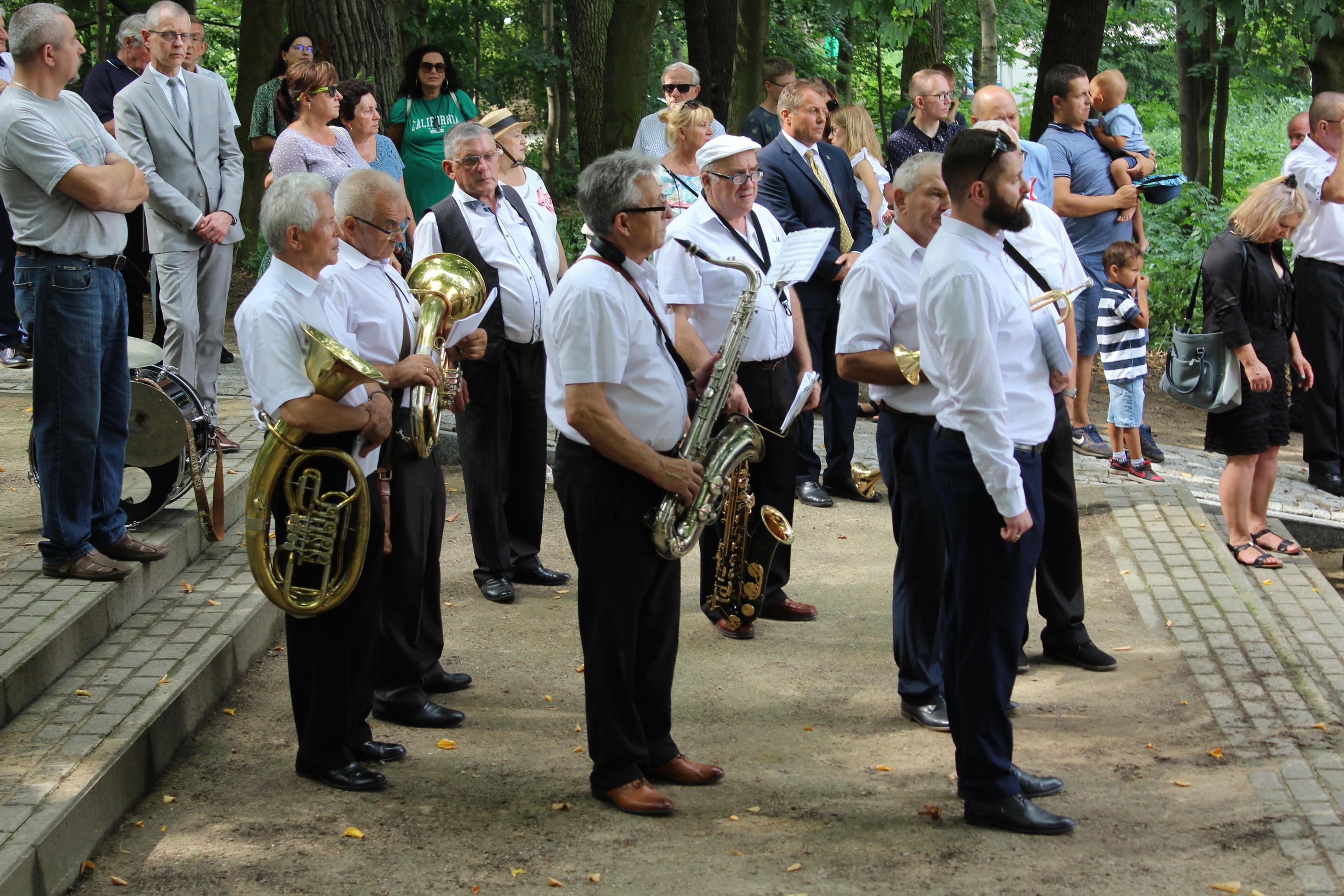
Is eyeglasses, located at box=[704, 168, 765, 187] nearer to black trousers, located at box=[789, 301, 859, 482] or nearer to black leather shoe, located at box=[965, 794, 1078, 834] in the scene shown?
black trousers, located at box=[789, 301, 859, 482]

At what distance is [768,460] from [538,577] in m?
1.38

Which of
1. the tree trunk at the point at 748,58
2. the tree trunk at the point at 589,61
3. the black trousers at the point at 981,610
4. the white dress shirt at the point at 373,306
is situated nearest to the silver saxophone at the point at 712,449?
the black trousers at the point at 981,610

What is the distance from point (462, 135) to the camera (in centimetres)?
613

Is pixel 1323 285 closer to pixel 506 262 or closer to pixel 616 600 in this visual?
pixel 506 262

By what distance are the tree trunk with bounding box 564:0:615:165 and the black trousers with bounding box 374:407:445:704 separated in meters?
8.54

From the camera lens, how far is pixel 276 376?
3.99 meters

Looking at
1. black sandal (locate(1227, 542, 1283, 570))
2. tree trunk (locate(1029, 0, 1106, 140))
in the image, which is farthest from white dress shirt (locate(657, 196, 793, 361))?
tree trunk (locate(1029, 0, 1106, 140))

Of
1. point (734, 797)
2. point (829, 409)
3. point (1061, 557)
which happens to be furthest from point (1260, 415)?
point (734, 797)

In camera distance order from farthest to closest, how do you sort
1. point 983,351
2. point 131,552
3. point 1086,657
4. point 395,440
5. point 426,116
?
point 426,116, point 1086,657, point 131,552, point 395,440, point 983,351

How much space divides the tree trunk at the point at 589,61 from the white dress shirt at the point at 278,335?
9116 mm

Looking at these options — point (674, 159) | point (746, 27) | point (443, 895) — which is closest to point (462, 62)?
point (746, 27)

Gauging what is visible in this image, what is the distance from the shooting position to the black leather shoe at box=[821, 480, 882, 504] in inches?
326

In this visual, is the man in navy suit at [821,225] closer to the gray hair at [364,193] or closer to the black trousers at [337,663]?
the gray hair at [364,193]

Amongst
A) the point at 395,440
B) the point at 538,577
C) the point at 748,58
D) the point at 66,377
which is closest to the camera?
the point at 395,440
